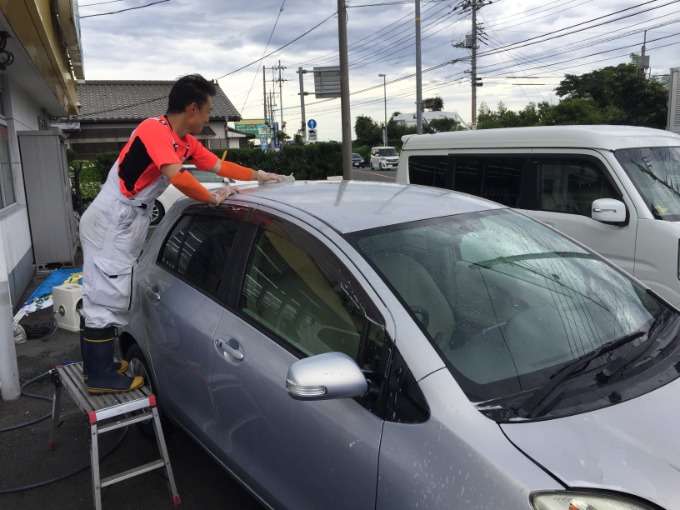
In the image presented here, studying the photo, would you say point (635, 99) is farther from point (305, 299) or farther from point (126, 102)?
point (305, 299)

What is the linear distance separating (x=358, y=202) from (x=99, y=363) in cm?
166

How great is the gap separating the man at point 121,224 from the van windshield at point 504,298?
3.87ft

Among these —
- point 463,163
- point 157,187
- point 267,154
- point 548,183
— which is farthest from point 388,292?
point 267,154

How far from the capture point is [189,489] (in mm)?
2932

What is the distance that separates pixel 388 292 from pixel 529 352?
53 centimetres

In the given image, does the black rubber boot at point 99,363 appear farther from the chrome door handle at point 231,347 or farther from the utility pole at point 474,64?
the utility pole at point 474,64

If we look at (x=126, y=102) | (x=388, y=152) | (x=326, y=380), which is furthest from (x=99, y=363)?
(x=388, y=152)

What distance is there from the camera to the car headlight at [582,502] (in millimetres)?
1343

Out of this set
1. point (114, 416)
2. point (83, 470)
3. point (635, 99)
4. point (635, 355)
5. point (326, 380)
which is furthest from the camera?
point (635, 99)

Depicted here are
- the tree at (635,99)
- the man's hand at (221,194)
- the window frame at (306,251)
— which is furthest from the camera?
the tree at (635,99)

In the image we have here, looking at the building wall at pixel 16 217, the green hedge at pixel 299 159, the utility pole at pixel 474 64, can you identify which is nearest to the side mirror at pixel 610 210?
the building wall at pixel 16 217

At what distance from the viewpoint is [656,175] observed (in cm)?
468

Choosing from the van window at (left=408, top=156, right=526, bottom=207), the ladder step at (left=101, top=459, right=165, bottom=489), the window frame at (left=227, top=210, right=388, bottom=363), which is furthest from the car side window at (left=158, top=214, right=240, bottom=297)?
the van window at (left=408, top=156, right=526, bottom=207)

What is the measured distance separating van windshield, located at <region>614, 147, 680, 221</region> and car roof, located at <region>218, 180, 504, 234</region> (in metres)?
2.59
